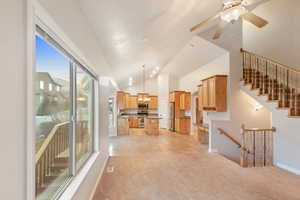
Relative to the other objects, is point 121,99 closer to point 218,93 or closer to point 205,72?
point 205,72

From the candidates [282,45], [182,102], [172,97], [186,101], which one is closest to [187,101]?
[186,101]

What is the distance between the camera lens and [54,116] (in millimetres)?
1796

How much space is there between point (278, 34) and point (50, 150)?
6.99 meters

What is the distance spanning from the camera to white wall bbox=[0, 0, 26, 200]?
0.80 metres

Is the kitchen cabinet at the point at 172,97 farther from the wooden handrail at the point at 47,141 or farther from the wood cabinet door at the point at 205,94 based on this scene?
the wooden handrail at the point at 47,141

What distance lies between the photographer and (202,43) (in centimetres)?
568

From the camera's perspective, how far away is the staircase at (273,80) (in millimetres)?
4459

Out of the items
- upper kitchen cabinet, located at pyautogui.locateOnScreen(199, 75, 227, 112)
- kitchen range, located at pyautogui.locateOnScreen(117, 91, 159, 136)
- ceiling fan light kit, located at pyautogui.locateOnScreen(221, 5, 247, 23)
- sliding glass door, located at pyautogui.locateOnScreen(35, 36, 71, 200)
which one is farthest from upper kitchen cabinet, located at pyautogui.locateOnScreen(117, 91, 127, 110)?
ceiling fan light kit, located at pyautogui.locateOnScreen(221, 5, 247, 23)

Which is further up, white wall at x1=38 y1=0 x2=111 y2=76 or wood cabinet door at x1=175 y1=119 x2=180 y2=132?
white wall at x1=38 y1=0 x2=111 y2=76

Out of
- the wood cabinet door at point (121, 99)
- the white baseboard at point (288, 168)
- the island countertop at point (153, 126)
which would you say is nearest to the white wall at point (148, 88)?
Result: the wood cabinet door at point (121, 99)

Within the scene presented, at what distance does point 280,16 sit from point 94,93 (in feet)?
20.7

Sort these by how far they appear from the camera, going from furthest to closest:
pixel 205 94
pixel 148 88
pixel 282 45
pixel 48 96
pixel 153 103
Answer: pixel 148 88 < pixel 153 103 < pixel 205 94 < pixel 282 45 < pixel 48 96

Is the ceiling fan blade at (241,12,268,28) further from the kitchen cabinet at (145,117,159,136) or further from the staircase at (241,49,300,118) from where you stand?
the kitchen cabinet at (145,117,159,136)

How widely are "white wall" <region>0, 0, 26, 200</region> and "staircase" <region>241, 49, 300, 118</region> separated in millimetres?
5166
